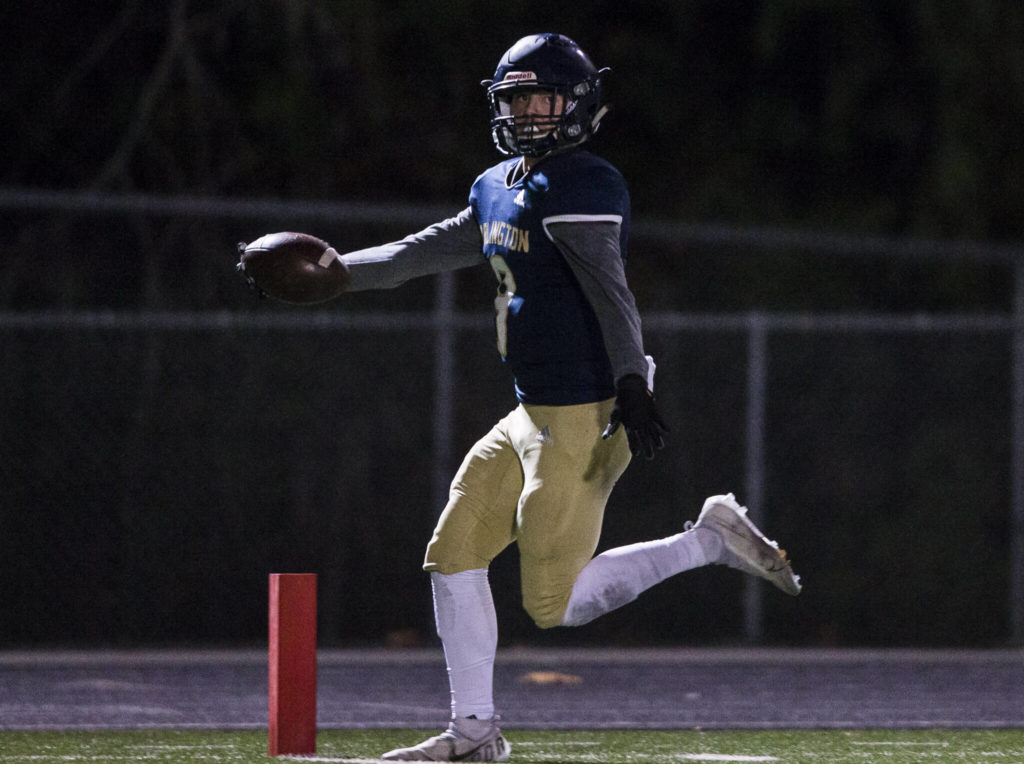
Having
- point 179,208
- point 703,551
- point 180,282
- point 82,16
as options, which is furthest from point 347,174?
point 703,551

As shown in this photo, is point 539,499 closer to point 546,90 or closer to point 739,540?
point 739,540

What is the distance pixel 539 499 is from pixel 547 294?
22.6 inches

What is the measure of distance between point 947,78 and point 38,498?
294 inches

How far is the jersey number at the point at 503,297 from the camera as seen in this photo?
5.70 m

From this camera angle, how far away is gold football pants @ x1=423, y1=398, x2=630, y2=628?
18.2ft

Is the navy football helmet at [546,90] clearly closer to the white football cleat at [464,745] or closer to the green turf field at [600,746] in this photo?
the white football cleat at [464,745]

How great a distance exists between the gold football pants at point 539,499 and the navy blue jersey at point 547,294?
74 mm

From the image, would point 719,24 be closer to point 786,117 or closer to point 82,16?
point 786,117

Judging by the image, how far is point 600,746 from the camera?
641cm

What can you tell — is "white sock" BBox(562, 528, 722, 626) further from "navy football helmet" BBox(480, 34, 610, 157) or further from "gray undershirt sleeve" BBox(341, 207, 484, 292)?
"navy football helmet" BBox(480, 34, 610, 157)

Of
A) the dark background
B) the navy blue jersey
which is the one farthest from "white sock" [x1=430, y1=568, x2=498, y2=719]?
the dark background

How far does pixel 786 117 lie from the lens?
51.1 feet

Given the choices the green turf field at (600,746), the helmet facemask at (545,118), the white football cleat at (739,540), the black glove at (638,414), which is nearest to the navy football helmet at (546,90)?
the helmet facemask at (545,118)

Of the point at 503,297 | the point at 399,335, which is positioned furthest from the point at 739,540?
the point at 399,335
